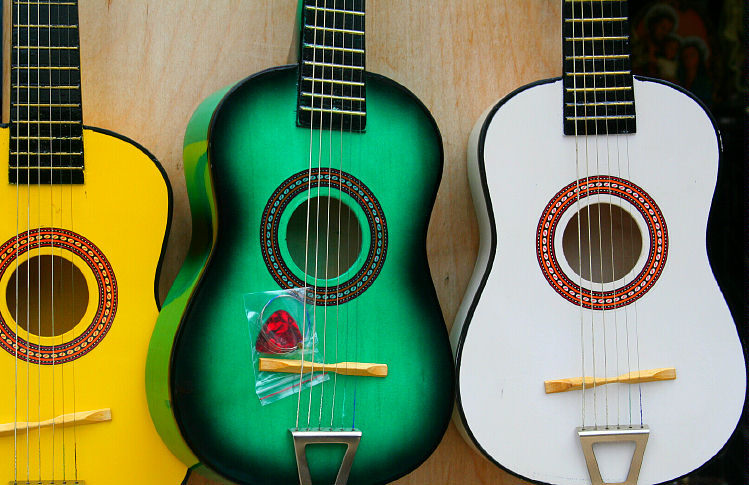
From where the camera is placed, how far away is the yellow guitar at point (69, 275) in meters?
1.19

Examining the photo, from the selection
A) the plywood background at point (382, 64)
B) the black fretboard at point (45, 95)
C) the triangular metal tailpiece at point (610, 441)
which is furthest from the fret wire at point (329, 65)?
the triangular metal tailpiece at point (610, 441)

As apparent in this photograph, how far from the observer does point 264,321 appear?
1223 mm

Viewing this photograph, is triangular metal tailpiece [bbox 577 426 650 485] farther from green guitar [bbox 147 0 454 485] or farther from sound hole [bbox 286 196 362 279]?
sound hole [bbox 286 196 362 279]

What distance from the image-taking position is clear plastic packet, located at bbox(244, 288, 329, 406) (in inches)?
47.9

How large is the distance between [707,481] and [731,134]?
0.70m

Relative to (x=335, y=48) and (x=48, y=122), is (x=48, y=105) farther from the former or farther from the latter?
(x=335, y=48)

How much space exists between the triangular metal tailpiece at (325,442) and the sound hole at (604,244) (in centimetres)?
52

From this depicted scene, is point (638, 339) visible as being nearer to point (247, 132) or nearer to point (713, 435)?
point (713, 435)

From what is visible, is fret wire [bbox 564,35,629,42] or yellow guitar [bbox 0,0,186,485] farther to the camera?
fret wire [bbox 564,35,629,42]

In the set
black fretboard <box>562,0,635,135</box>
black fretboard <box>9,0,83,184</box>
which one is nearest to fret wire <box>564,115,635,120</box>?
black fretboard <box>562,0,635,135</box>

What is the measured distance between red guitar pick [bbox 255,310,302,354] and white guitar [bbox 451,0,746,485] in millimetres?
268

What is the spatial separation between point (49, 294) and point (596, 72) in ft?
3.11

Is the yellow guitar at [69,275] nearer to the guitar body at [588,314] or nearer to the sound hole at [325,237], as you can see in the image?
the sound hole at [325,237]

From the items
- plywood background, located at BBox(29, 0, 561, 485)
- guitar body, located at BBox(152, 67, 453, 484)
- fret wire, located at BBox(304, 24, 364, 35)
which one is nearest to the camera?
guitar body, located at BBox(152, 67, 453, 484)
